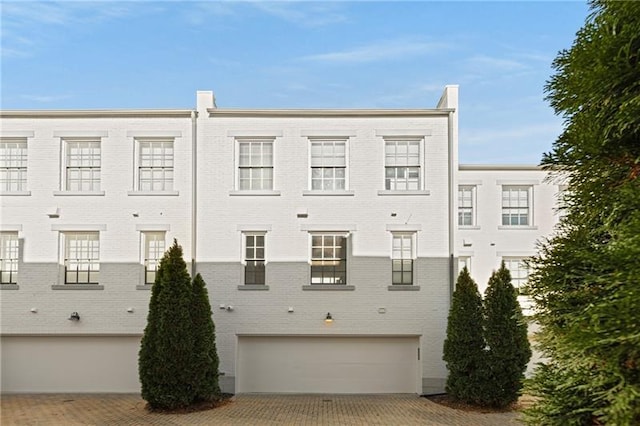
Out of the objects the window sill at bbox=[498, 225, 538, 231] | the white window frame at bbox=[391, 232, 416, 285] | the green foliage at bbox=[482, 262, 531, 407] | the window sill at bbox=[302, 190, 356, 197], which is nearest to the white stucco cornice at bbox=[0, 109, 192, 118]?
the window sill at bbox=[302, 190, 356, 197]

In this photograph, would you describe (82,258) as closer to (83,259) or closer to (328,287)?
(83,259)

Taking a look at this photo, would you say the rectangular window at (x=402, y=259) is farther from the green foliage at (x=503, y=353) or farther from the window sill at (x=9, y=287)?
the window sill at (x=9, y=287)

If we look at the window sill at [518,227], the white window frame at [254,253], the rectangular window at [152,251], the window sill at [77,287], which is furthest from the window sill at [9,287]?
the window sill at [518,227]

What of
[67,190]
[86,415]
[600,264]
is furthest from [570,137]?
[67,190]

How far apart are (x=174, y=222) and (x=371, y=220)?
18.6ft

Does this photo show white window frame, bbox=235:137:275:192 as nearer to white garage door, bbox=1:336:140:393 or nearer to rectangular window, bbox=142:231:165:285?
rectangular window, bbox=142:231:165:285

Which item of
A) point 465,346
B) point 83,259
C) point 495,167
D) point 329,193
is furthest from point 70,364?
point 495,167

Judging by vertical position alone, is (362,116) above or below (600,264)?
above

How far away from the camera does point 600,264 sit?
9.14 feet

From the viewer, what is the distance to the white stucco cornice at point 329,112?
14.8m

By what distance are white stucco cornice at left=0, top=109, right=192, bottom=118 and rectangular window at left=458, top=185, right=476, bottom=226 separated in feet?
39.0

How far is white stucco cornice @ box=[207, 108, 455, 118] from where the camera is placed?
14844 millimetres

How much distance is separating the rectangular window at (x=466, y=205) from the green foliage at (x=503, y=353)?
8.97 m

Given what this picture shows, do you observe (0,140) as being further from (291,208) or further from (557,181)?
(557,181)
